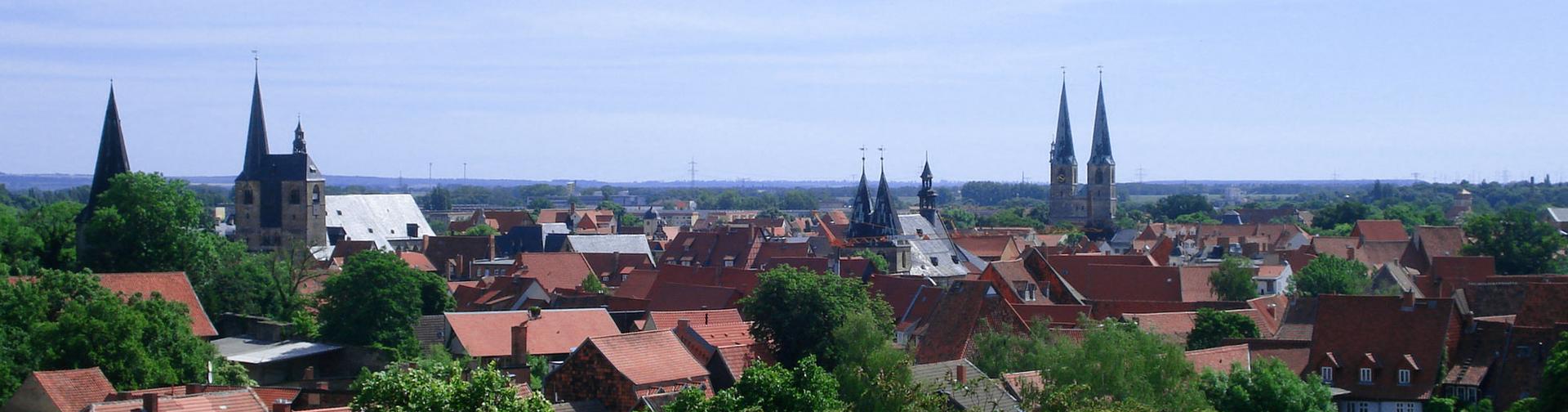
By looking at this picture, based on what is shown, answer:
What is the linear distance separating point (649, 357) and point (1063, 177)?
141645 mm

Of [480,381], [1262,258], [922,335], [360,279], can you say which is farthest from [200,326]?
[1262,258]

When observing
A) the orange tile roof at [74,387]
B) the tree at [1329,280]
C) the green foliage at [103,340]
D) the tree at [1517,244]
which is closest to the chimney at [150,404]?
the orange tile roof at [74,387]

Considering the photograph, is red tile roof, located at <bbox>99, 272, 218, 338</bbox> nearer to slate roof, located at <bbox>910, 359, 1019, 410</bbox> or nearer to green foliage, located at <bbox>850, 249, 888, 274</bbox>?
slate roof, located at <bbox>910, 359, 1019, 410</bbox>

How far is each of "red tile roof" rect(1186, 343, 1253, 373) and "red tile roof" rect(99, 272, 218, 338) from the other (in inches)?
1017

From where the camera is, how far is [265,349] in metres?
50.4

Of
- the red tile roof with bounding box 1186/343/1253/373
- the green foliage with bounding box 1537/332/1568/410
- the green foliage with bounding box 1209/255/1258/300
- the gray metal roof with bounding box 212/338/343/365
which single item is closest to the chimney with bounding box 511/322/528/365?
the gray metal roof with bounding box 212/338/343/365

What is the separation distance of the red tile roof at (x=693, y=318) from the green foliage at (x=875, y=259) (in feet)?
67.8

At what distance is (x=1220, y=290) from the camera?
220ft

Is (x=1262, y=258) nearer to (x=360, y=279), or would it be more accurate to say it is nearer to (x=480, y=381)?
(x=360, y=279)

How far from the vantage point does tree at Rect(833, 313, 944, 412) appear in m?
29.0

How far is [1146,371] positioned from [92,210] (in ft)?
133

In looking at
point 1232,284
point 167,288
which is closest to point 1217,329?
point 1232,284

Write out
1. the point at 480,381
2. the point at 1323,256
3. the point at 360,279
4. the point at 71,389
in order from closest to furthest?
the point at 480,381
the point at 71,389
the point at 360,279
the point at 1323,256

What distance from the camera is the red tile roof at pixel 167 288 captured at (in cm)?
4762
